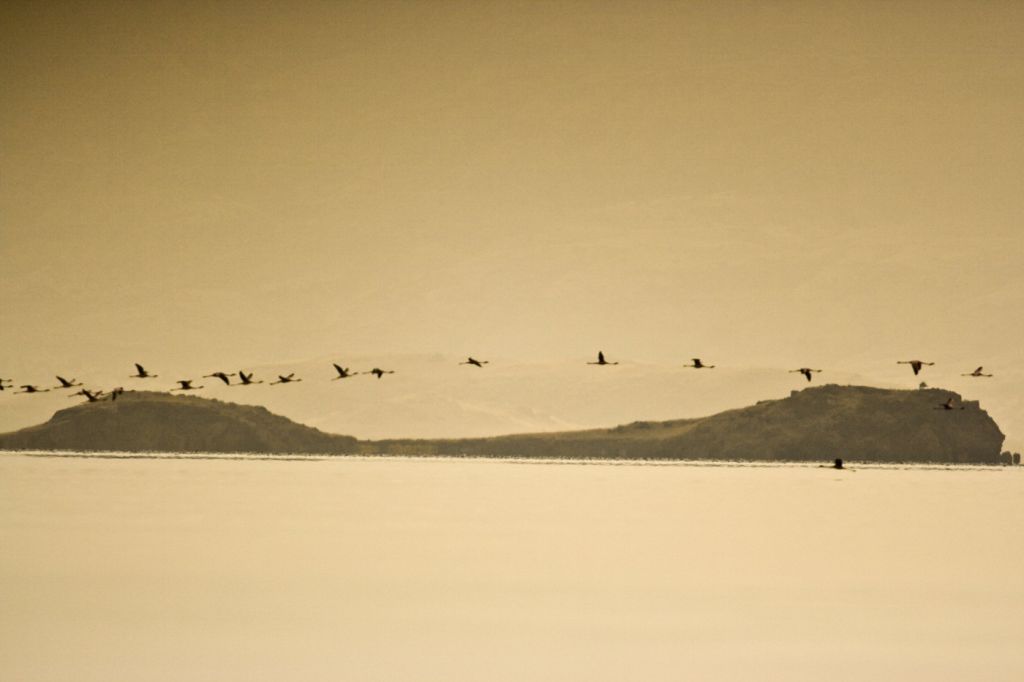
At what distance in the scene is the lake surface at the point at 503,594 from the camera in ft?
81.6

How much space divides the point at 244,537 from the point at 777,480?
243 feet

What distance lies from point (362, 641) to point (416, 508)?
40198 mm

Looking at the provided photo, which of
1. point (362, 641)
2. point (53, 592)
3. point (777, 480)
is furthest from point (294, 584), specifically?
point (777, 480)

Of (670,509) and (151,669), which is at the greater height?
(670,509)

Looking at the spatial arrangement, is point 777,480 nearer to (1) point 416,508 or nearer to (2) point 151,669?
(1) point 416,508

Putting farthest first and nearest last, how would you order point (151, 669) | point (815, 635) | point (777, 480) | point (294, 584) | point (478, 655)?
point (777, 480) → point (294, 584) → point (815, 635) → point (478, 655) → point (151, 669)

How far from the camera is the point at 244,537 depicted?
4706cm

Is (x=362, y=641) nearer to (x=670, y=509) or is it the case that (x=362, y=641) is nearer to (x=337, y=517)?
(x=337, y=517)

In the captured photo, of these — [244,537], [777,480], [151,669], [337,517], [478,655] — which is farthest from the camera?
[777,480]

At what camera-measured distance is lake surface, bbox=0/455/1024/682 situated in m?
24.9

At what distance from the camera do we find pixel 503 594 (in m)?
33.4

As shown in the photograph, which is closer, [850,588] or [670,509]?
[850,588]

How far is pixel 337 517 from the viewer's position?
58438 millimetres

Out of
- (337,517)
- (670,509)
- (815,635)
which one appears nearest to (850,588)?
(815,635)
